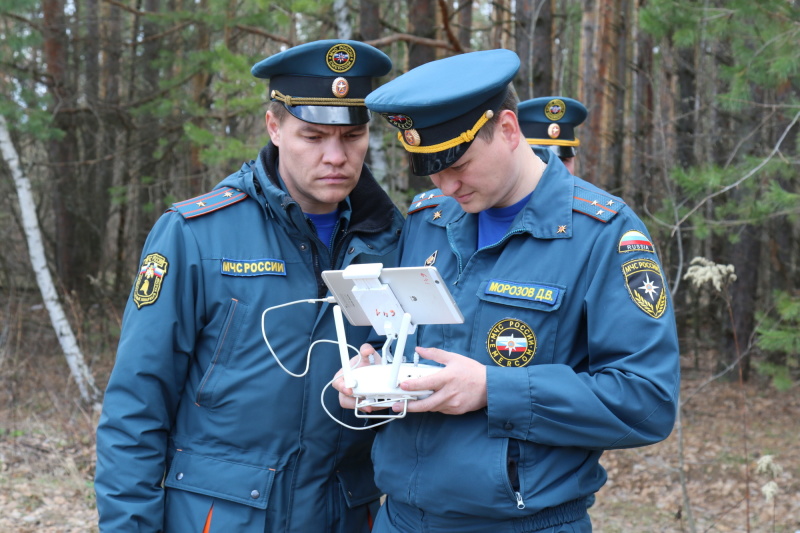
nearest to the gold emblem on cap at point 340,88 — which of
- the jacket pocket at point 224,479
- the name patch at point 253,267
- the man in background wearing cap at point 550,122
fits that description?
the name patch at point 253,267

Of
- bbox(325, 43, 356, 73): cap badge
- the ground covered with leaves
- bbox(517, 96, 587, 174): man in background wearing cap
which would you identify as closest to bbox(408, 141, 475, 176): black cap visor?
bbox(325, 43, 356, 73): cap badge

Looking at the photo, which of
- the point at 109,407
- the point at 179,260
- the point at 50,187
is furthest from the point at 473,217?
the point at 50,187

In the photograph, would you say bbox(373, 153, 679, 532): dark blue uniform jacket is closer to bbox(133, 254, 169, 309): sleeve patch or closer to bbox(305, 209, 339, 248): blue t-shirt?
bbox(305, 209, 339, 248): blue t-shirt

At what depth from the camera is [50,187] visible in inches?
531

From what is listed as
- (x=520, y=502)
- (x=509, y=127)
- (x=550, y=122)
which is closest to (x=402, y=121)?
(x=509, y=127)

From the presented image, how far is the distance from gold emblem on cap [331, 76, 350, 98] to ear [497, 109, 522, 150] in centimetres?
67

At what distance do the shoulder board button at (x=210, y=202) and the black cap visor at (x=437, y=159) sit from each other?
2.41 feet

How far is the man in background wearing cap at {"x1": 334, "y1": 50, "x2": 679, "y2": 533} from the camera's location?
204cm

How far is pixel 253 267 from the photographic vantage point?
2.58 m

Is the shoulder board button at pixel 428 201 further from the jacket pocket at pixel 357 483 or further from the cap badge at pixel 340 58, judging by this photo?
the jacket pocket at pixel 357 483

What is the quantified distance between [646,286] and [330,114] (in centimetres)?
115

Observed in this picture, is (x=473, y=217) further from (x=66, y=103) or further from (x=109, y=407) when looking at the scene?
(x=66, y=103)

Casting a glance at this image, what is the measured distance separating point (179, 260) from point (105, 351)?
9755 mm

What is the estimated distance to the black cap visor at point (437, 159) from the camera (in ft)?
7.13
